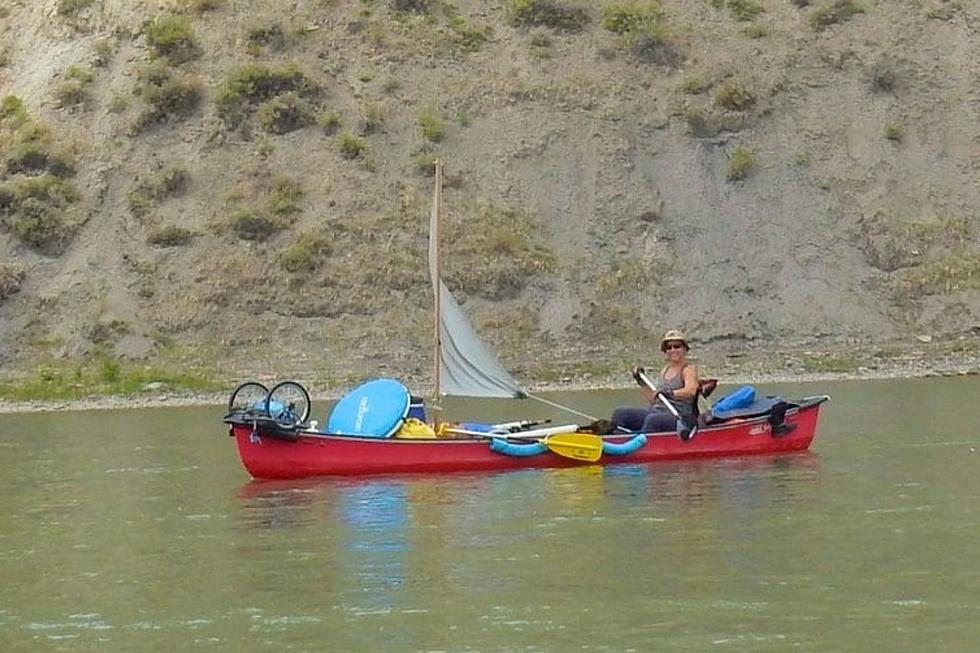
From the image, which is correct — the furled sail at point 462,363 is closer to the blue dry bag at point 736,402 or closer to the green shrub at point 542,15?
the blue dry bag at point 736,402

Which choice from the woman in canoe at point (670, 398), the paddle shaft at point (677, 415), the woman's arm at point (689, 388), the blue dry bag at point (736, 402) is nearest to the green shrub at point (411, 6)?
the blue dry bag at point (736, 402)

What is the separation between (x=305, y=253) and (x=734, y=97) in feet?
49.0

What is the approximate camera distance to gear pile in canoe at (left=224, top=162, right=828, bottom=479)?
2572cm

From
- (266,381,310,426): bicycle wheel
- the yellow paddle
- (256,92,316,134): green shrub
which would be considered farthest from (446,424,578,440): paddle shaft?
(256,92,316,134): green shrub

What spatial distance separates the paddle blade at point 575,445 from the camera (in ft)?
86.3

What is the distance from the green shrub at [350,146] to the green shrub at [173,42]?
7317 millimetres

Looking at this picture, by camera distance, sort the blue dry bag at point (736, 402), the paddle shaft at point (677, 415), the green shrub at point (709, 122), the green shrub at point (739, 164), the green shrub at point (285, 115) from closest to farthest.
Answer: the paddle shaft at point (677, 415)
the blue dry bag at point (736, 402)
the green shrub at point (739, 164)
the green shrub at point (285, 115)
the green shrub at point (709, 122)

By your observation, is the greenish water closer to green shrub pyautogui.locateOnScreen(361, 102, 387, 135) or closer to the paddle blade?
the paddle blade

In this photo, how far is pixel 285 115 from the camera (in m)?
58.7

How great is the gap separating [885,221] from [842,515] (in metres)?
36.8

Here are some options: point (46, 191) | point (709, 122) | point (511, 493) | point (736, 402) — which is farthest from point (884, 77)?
point (511, 493)

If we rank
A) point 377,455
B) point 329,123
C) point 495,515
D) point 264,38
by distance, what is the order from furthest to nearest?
1. point 264,38
2. point 329,123
3. point 377,455
4. point 495,515

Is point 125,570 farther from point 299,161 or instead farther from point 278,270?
point 299,161

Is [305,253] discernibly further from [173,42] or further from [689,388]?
[689,388]
